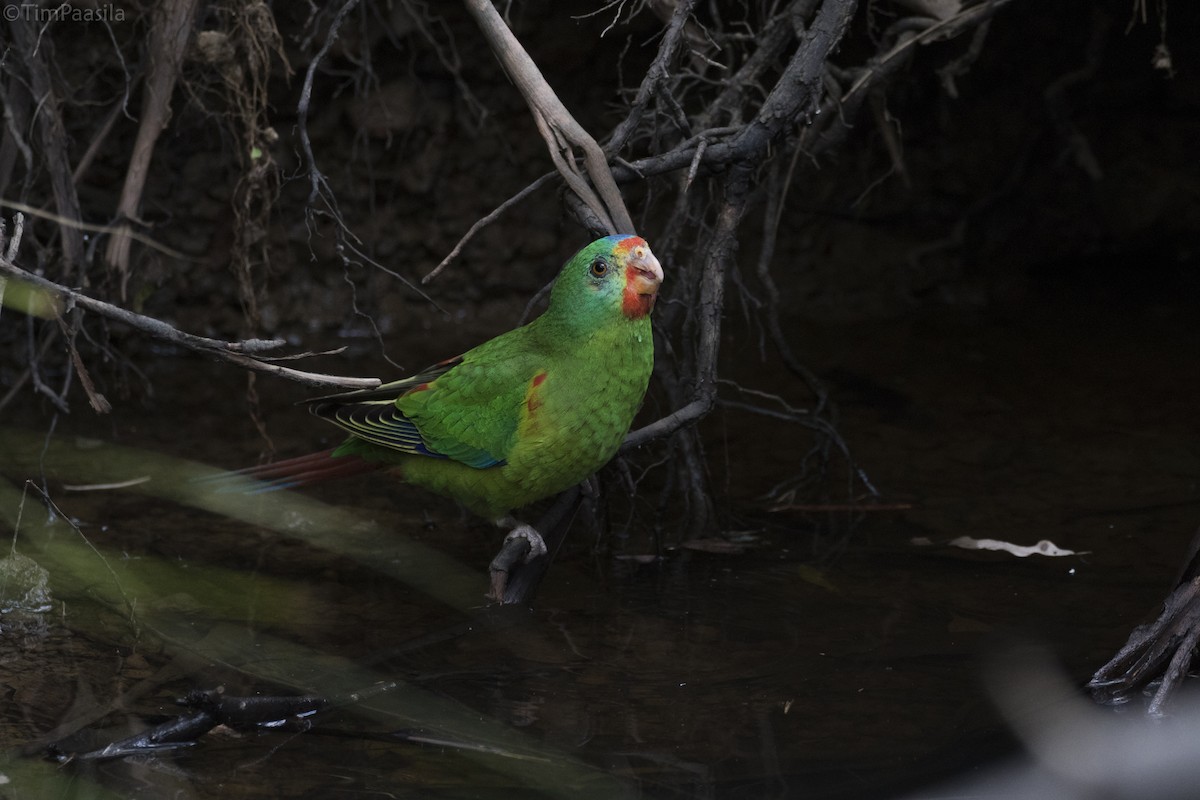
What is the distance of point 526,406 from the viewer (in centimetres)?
311

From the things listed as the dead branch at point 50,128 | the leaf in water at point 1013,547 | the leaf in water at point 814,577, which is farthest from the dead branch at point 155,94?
the leaf in water at point 1013,547

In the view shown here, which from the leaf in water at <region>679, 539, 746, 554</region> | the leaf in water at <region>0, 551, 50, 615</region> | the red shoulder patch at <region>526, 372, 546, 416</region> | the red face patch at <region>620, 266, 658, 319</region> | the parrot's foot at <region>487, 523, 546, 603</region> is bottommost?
the leaf in water at <region>679, 539, 746, 554</region>

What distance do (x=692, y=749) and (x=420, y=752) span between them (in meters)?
0.57

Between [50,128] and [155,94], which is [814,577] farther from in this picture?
[50,128]

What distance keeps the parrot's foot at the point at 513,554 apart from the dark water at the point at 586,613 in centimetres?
13

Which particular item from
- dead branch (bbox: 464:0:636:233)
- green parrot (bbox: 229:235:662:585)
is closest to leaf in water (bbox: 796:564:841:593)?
green parrot (bbox: 229:235:662:585)

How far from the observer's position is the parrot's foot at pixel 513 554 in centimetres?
310

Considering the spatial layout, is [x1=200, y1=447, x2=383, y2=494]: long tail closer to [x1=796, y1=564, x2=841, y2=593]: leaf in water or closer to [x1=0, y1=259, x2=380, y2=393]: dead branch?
[x1=0, y1=259, x2=380, y2=393]: dead branch

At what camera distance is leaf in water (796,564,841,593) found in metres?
3.43

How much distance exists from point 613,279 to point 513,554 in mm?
739

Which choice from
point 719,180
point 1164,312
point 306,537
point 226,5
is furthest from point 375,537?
point 1164,312

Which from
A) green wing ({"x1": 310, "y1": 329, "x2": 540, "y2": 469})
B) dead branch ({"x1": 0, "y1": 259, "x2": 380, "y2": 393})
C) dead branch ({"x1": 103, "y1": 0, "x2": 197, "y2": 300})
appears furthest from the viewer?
dead branch ({"x1": 103, "y1": 0, "x2": 197, "y2": 300})

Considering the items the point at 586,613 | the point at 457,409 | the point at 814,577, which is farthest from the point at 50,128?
the point at 814,577

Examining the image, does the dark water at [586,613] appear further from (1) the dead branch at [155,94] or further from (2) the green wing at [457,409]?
(1) the dead branch at [155,94]
